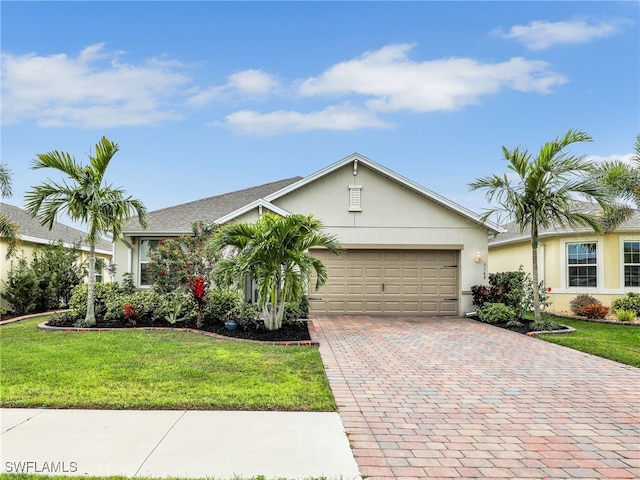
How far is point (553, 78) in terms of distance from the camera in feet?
48.2

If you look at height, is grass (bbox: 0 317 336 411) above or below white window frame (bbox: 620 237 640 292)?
below

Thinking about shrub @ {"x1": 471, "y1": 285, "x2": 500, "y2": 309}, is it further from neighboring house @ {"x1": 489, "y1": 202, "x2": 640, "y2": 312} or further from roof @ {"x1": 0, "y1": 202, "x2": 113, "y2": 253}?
roof @ {"x1": 0, "y1": 202, "x2": 113, "y2": 253}

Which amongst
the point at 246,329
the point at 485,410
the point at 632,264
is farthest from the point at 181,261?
the point at 632,264

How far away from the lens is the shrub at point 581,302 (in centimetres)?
1516

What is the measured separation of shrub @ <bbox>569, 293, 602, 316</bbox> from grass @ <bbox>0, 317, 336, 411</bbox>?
455 inches

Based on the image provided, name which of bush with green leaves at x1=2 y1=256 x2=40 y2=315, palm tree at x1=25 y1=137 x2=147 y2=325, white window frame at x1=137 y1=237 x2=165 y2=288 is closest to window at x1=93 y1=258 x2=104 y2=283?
bush with green leaves at x1=2 y1=256 x2=40 y2=315

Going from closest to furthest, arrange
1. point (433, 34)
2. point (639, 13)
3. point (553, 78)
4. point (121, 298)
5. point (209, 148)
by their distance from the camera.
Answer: point (639, 13) → point (121, 298) → point (433, 34) → point (553, 78) → point (209, 148)

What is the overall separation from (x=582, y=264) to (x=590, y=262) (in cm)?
27

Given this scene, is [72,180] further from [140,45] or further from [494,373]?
[494,373]

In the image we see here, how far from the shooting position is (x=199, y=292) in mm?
11344

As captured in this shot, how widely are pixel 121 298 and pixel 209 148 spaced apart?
352 inches

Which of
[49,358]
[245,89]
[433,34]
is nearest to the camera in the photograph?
[49,358]

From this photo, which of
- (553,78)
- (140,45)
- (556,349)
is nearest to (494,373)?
(556,349)

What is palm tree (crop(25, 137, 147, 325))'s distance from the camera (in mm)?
11125
